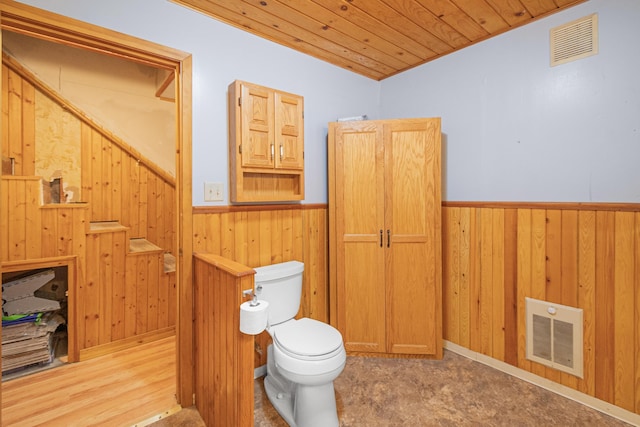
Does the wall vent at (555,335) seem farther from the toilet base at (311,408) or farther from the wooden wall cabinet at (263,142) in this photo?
the wooden wall cabinet at (263,142)

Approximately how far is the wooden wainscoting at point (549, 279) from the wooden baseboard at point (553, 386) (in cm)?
3

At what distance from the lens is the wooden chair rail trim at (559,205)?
169cm

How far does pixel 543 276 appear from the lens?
6.50 ft

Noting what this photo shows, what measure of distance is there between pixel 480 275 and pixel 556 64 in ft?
4.74

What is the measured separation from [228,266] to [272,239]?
2.53 feet

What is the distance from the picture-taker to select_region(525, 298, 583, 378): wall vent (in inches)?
72.9

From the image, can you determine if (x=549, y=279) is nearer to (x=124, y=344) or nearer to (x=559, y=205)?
(x=559, y=205)

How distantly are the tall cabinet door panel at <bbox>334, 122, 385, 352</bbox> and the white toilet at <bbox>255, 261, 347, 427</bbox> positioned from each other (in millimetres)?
540

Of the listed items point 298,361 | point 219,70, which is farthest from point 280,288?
point 219,70

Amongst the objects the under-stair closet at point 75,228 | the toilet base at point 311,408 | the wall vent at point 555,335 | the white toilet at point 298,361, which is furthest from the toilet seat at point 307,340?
the wall vent at point 555,335

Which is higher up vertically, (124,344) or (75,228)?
(75,228)

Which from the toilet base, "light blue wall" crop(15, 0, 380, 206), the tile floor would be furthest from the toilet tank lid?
the tile floor

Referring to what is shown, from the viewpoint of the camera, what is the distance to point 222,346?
1.50 meters

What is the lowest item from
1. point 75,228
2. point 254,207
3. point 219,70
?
point 75,228
